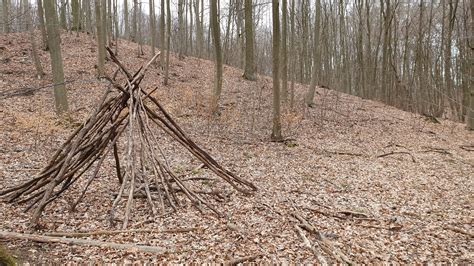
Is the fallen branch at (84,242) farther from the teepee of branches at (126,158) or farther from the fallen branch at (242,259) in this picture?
the teepee of branches at (126,158)

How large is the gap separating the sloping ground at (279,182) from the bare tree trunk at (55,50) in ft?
2.22

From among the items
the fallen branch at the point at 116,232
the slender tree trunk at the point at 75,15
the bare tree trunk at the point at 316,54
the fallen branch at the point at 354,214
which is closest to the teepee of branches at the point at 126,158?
the fallen branch at the point at 116,232

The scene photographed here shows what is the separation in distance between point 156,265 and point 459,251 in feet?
12.2

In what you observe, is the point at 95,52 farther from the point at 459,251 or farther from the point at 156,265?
the point at 459,251

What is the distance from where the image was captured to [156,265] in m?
3.68

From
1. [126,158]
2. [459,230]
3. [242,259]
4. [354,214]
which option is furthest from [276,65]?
[242,259]

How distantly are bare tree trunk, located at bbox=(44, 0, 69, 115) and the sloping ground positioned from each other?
26.6 inches

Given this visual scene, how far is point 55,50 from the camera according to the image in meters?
10.1

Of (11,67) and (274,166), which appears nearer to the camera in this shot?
(274,166)

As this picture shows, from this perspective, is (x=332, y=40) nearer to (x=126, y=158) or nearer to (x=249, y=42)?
(x=249, y=42)

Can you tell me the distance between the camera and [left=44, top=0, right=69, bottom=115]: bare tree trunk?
9.96m

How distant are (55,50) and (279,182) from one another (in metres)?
7.61

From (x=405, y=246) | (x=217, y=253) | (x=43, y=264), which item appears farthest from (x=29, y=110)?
(x=405, y=246)

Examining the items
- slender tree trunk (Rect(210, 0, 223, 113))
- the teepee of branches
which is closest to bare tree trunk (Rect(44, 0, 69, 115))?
slender tree trunk (Rect(210, 0, 223, 113))
